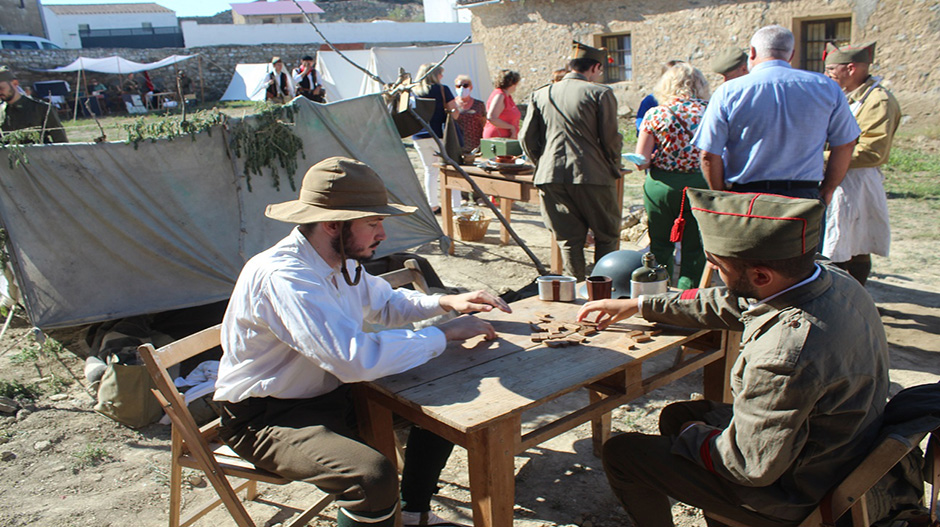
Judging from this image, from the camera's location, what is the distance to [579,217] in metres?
5.29

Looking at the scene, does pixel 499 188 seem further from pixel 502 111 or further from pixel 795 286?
pixel 795 286

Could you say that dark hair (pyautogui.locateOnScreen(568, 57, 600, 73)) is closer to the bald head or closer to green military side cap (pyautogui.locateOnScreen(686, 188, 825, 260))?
the bald head

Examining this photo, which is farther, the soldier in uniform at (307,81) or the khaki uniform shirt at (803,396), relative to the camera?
the soldier in uniform at (307,81)

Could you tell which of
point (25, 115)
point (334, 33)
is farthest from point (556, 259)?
point (334, 33)

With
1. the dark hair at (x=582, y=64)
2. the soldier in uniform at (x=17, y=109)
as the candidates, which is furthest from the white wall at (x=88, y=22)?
the dark hair at (x=582, y=64)

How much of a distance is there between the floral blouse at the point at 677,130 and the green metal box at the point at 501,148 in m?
2.12

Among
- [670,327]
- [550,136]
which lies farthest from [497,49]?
[670,327]

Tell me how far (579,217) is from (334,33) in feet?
89.4

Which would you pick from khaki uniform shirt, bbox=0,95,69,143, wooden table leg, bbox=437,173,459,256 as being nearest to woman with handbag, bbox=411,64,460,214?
wooden table leg, bbox=437,173,459,256

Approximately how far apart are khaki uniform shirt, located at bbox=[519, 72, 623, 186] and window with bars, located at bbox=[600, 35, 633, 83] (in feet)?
36.0

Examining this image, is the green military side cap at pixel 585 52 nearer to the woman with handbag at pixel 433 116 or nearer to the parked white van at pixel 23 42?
the woman with handbag at pixel 433 116

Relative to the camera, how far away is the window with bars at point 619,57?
15.4 metres

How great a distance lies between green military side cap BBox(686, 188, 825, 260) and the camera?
1.82m

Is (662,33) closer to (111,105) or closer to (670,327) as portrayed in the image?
(670,327)
